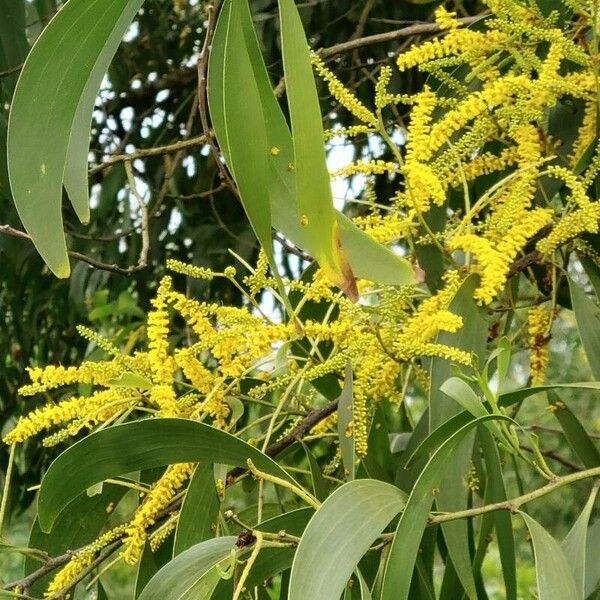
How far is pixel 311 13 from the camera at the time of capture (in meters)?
2.04

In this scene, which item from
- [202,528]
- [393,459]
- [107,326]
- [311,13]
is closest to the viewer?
[202,528]

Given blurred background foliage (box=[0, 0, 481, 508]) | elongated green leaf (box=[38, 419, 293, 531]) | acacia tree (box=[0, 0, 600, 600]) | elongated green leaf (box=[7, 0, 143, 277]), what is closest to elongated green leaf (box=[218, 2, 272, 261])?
acacia tree (box=[0, 0, 600, 600])

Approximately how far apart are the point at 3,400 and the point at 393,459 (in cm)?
106

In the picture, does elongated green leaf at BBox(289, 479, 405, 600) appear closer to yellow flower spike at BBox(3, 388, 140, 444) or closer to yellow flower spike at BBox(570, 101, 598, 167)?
yellow flower spike at BBox(3, 388, 140, 444)

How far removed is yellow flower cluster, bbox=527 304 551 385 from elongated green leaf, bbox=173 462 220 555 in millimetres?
400

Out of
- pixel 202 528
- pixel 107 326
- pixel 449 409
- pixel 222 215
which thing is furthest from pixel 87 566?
pixel 107 326

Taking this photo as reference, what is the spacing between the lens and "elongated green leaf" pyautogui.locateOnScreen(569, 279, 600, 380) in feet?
4.00

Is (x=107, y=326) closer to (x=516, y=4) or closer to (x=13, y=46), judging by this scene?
(x=13, y=46)

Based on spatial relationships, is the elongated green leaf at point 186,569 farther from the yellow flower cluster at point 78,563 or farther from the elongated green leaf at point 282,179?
the elongated green leaf at point 282,179

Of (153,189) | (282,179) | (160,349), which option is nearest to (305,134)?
(282,179)

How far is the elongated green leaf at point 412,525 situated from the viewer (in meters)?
0.85

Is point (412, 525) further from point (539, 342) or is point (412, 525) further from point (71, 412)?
point (539, 342)

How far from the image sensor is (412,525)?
34.3 inches

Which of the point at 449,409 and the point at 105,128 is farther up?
the point at 105,128
